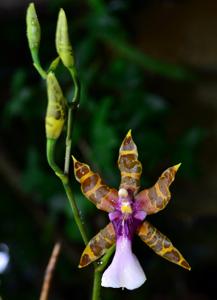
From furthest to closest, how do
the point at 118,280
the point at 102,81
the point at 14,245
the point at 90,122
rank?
1. the point at 14,245
2. the point at 102,81
3. the point at 90,122
4. the point at 118,280

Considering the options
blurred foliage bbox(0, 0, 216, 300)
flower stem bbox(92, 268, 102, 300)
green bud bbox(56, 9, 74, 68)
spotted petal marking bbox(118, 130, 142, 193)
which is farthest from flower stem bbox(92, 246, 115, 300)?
blurred foliage bbox(0, 0, 216, 300)

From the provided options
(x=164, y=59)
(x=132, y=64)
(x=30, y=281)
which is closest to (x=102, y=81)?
(x=132, y=64)

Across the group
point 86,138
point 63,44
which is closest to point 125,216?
point 63,44

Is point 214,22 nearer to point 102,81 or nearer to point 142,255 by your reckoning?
point 102,81

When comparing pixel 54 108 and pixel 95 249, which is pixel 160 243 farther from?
pixel 54 108

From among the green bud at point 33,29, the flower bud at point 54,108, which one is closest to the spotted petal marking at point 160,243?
the flower bud at point 54,108

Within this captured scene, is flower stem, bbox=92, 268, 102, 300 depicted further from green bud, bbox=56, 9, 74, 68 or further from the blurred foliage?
the blurred foliage

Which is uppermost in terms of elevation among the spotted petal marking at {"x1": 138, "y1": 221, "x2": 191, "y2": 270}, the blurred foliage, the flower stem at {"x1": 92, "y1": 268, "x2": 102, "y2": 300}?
the flower stem at {"x1": 92, "y1": 268, "x2": 102, "y2": 300}
